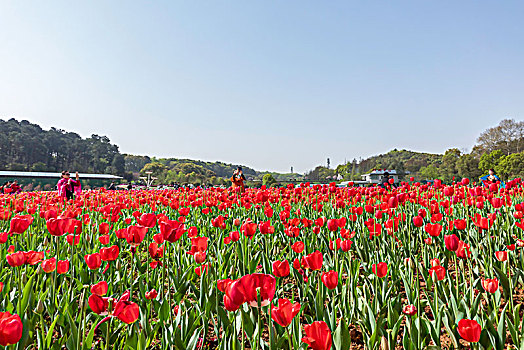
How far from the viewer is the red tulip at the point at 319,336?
0.98 meters

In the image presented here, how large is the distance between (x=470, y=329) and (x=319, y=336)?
0.62 meters

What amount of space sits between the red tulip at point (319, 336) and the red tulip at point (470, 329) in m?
0.56

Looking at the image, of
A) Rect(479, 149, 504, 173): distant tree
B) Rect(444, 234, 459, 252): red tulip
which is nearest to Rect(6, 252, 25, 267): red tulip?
Rect(444, 234, 459, 252): red tulip

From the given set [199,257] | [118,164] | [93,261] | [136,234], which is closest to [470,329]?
[199,257]

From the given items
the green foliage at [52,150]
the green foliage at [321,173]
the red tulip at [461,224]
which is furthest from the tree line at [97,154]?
the red tulip at [461,224]

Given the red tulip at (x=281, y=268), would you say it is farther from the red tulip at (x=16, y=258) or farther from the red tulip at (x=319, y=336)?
the red tulip at (x=16, y=258)

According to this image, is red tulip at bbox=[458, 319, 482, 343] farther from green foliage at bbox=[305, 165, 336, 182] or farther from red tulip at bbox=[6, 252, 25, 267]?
green foliage at bbox=[305, 165, 336, 182]

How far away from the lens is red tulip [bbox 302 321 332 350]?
3.22 ft

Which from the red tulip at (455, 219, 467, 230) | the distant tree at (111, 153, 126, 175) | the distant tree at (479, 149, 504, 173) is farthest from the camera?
the distant tree at (111, 153, 126, 175)

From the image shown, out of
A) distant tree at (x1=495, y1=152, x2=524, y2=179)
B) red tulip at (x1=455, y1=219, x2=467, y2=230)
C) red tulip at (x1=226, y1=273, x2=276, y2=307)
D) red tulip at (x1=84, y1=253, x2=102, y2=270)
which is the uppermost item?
distant tree at (x1=495, y1=152, x2=524, y2=179)

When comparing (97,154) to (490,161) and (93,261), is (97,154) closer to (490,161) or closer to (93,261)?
(490,161)

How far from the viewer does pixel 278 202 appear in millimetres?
6227

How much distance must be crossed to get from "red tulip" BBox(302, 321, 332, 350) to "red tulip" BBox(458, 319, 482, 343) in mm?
556

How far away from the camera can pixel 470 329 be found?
3.96 ft
